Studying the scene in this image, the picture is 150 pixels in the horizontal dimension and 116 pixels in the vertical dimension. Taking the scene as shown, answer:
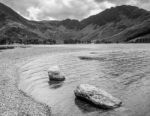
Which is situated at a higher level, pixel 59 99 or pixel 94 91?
pixel 94 91

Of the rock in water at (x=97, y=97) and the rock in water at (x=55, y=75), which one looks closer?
the rock in water at (x=97, y=97)

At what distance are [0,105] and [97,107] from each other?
11.3m

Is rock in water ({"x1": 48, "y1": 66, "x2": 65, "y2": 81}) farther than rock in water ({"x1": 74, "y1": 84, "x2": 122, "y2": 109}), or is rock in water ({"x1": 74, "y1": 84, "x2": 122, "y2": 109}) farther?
rock in water ({"x1": 48, "y1": 66, "x2": 65, "y2": 81})

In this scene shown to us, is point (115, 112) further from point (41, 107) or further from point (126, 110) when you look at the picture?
point (41, 107)

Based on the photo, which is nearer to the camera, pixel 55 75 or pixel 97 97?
pixel 97 97

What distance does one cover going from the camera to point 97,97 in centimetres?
1959

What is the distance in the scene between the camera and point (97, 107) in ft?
61.9

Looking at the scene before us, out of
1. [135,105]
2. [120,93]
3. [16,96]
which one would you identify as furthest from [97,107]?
[16,96]

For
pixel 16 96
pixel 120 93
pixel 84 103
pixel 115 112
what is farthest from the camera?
pixel 120 93

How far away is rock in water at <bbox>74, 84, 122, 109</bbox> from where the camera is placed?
61.3ft

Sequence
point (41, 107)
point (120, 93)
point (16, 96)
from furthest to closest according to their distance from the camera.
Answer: point (120, 93)
point (16, 96)
point (41, 107)

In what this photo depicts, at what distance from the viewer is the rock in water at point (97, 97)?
18694 millimetres

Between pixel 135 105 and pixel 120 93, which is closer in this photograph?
Answer: pixel 135 105

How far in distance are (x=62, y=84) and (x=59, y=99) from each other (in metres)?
7.57
